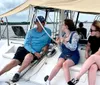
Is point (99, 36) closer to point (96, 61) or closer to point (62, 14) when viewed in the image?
point (96, 61)

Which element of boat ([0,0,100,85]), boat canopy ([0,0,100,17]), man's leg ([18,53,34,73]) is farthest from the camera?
man's leg ([18,53,34,73])

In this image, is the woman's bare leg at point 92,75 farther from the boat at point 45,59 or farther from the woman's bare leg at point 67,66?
the woman's bare leg at point 67,66

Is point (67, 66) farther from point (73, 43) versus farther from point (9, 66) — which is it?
point (9, 66)

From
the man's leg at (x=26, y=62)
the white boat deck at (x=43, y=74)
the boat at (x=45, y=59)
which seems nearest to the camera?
the boat at (x=45, y=59)

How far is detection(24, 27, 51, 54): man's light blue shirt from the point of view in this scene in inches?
230

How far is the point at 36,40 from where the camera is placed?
5859mm

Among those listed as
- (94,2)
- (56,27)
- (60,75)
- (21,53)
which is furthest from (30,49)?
(94,2)

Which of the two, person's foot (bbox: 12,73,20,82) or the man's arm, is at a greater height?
the man's arm

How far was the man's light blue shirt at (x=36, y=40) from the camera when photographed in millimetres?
5844

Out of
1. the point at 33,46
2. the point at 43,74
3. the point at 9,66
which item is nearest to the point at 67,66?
the point at 43,74

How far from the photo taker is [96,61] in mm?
4707

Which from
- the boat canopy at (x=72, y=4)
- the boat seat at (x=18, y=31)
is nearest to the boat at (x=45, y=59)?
the boat canopy at (x=72, y=4)

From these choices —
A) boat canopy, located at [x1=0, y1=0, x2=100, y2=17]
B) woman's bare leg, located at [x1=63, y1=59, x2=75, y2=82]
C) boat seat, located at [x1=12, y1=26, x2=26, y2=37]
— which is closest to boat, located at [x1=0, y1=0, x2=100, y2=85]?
boat canopy, located at [x1=0, y1=0, x2=100, y2=17]

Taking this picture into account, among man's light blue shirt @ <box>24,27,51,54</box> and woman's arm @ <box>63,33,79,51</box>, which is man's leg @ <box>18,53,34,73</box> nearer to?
man's light blue shirt @ <box>24,27,51,54</box>
